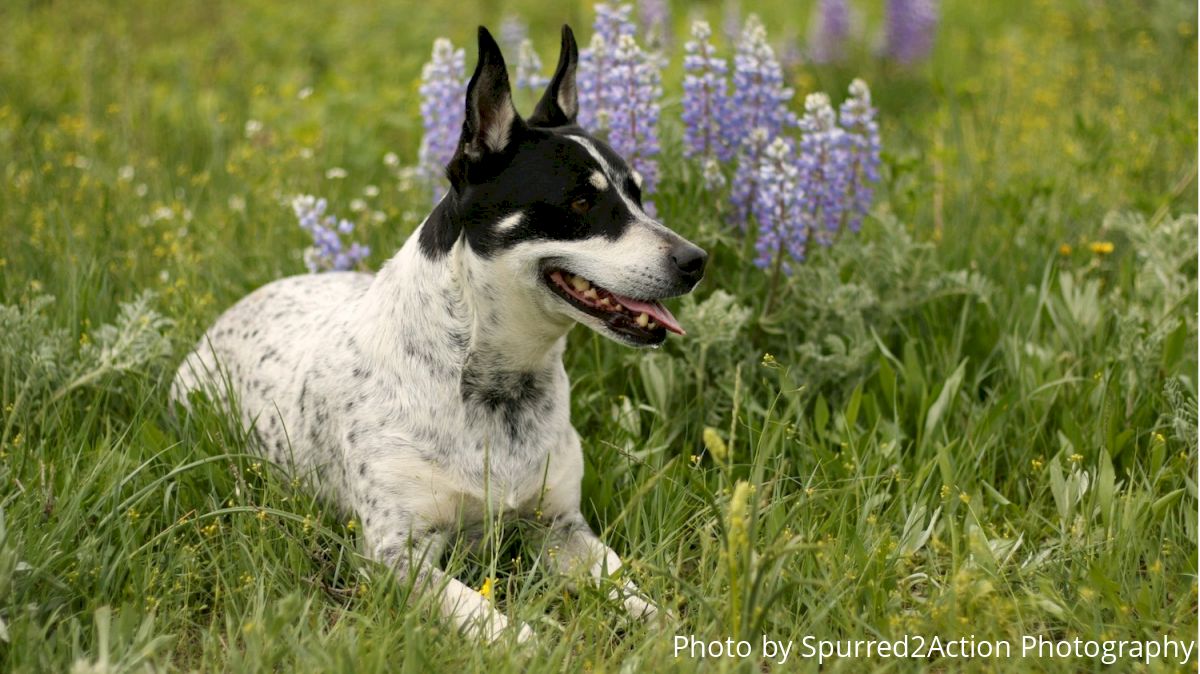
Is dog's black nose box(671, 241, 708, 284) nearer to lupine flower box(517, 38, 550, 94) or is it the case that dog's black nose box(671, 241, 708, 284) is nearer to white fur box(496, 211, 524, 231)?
white fur box(496, 211, 524, 231)

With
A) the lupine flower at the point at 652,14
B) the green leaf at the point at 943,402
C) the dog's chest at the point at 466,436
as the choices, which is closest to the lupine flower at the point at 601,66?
the dog's chest at the point at 466,436

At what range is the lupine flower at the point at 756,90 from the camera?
436cm

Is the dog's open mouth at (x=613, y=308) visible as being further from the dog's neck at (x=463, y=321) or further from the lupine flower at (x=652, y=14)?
the lupine flower at (x=652, y=14)

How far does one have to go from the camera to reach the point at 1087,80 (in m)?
7.47

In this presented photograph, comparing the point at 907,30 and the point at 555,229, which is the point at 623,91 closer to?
the point at 555,229

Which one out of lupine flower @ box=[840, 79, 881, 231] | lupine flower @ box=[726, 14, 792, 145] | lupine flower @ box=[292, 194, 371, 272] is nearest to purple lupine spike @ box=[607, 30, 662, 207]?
lupine flower @ box=[726, 14, 792, 145]

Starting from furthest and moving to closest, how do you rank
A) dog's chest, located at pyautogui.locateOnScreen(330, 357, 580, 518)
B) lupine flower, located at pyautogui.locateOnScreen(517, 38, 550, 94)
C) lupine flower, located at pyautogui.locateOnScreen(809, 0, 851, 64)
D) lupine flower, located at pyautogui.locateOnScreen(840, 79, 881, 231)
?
lupine flower, located at pyautogui.locateOnScreen(809, 0, 851, 64)
lupine flower, located at pyautogui.locateOnScreen(517, 38, 550, 94)
lupine flower, located at pyautogui.locateOnScreen(840, 79, 881, 231)
dog's chest, located at pyautogui.locateOnScreen(330, 357, 580, 518)

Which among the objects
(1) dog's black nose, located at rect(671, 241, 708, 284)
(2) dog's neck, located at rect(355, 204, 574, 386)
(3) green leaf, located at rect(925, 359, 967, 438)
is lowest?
(3) green leaf, located at rect(925, 359, 967, 438)

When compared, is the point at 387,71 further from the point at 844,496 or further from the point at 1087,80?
the point at 844,496

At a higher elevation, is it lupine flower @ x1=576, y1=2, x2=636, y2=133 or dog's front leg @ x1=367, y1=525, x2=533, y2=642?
lupine flower @ x1=576, y1=2, x2=636, y2=133

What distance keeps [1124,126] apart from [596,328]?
4.19 metres

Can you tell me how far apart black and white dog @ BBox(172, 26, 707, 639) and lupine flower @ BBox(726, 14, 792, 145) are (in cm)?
91

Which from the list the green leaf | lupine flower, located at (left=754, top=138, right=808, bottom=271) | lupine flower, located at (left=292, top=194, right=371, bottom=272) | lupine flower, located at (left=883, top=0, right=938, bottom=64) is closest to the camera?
the green leaf

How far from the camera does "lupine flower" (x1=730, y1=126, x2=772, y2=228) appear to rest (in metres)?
4.39
